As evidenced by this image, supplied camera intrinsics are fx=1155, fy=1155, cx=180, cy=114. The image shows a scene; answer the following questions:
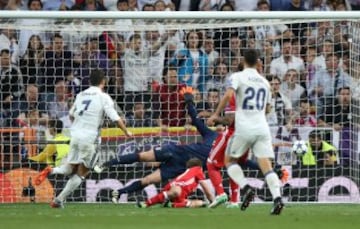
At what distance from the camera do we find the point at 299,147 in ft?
63.4

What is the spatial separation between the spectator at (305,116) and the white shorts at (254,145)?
17.5 ft

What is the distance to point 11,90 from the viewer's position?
1978cm

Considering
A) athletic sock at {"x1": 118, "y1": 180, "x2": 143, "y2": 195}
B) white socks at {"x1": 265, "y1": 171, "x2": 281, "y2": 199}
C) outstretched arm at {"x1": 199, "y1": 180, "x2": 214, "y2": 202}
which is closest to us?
white socks at {"x1": 265, "y1": 171, "x2": 281, "y2": 199}

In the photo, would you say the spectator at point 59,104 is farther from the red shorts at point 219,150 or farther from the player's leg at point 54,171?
the red shorts at point 219,150

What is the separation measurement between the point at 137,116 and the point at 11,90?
2203 mm

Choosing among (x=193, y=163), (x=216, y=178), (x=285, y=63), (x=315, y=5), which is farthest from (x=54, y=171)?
(x=315, y=5)

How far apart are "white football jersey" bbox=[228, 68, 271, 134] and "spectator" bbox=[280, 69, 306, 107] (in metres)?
5.34

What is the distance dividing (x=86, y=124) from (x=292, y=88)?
14.5 feet

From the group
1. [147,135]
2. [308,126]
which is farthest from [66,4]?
[308,126]

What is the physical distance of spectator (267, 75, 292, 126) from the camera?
1981 centimetres

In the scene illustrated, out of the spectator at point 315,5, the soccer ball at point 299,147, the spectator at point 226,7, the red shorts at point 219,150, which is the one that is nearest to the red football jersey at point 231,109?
the red shorts at point 219,150

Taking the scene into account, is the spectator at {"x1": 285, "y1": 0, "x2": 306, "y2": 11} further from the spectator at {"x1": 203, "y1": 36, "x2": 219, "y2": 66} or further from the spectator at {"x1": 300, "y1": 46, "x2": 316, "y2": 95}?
the spectator at {"x1": 203, "y1": 36, "x2": 219, "y2": 66}

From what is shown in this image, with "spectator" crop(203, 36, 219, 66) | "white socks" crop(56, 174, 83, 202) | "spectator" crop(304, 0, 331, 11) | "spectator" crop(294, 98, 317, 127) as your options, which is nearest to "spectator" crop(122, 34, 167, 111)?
"spectator" crop(203, 36, 219, 66)

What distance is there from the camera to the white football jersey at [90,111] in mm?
16922
